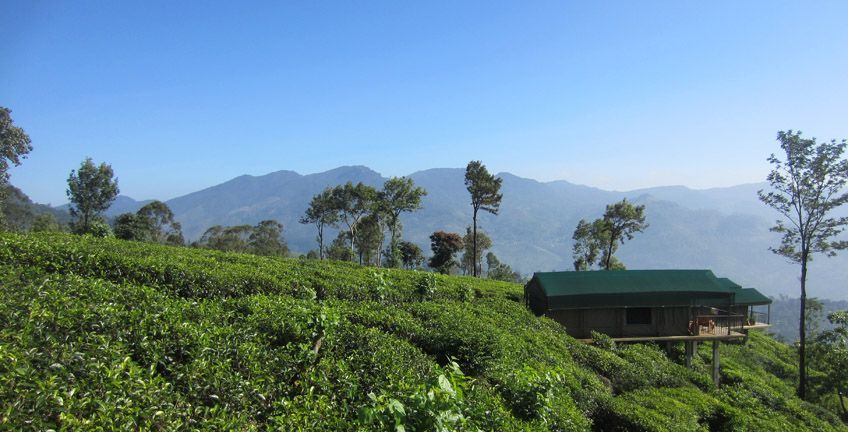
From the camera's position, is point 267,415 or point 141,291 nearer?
point 267,415

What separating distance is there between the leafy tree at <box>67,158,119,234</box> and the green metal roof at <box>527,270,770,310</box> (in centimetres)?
4976

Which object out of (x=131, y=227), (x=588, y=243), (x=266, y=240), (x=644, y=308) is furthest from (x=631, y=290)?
→ (x=266, y=240)

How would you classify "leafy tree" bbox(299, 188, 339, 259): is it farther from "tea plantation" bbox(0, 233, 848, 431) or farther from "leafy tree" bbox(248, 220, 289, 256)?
"tea plantation" bbox(0, 233, 848, 431)

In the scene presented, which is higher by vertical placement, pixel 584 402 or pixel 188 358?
pixel 188 358

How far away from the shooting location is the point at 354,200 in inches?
2199

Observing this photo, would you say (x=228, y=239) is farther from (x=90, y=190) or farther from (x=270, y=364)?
(x=270, y=364)

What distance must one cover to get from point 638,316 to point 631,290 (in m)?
1.90

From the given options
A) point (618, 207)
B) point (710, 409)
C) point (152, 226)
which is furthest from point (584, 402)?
point (152, 226)

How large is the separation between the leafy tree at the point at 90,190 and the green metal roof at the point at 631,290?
1959 inches

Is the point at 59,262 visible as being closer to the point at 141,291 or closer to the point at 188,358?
the point at 141,291

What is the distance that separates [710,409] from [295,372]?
11.6 meters

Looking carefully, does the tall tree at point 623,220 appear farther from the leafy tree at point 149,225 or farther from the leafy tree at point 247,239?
the leafy tree at point 247,239

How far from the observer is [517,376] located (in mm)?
7383

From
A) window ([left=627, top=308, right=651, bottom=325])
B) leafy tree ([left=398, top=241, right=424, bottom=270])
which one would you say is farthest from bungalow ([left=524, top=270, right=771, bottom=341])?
leafy tree ([left=398, top=241, right=424, bottom=270])
